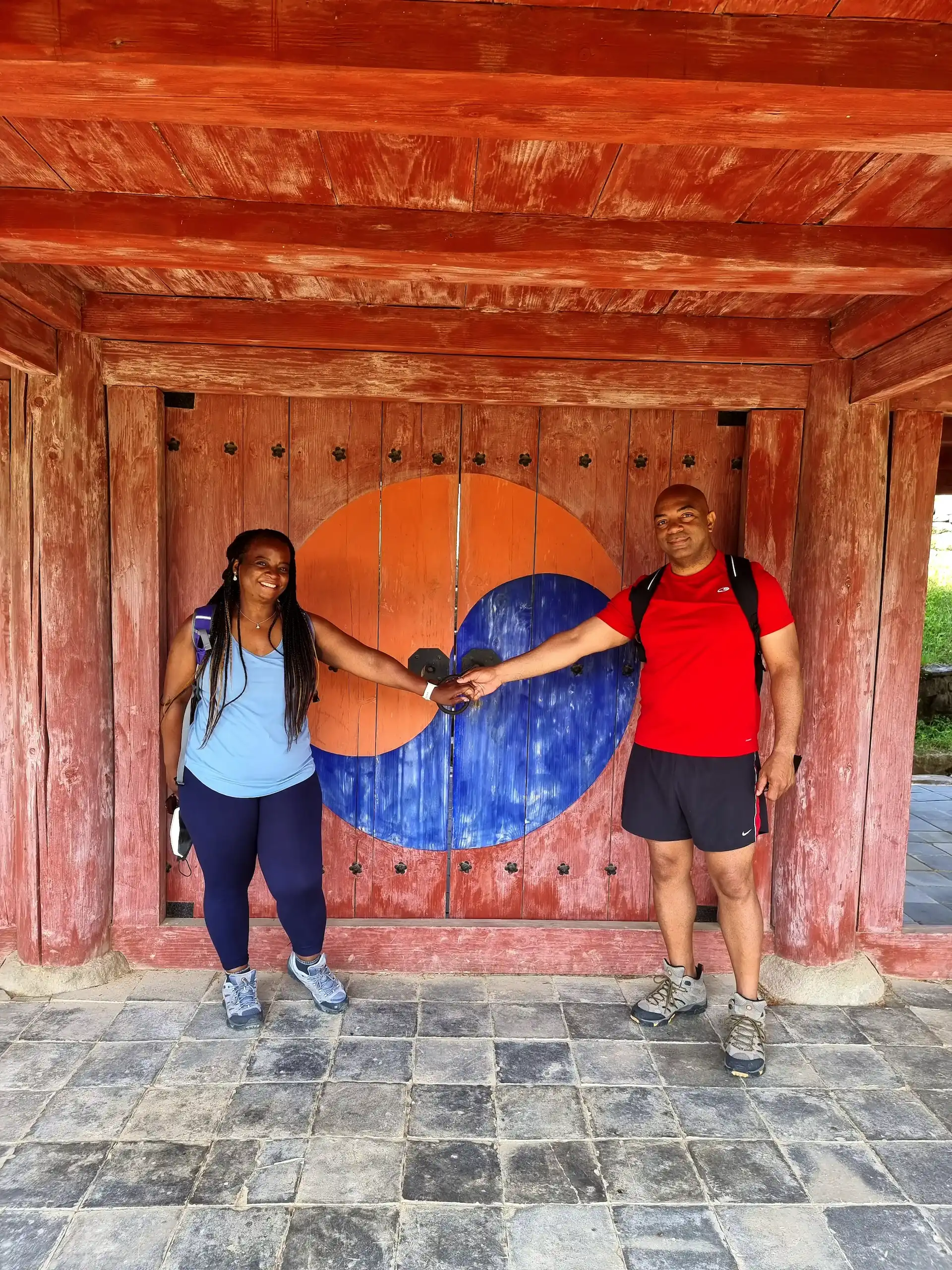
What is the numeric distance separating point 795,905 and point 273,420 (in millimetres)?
2718

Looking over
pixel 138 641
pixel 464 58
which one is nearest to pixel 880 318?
pixel 464 58

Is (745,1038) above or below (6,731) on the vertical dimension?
below

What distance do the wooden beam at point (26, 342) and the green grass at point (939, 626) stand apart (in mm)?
14244

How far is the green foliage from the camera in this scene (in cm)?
923

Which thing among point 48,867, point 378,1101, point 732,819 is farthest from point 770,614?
point 48,867

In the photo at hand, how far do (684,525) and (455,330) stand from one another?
3.55ft

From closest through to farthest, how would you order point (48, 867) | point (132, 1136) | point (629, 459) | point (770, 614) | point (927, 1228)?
point (927, 1228), point (132, 1136), point (770, 614), point (48, 867), point (629, 459)

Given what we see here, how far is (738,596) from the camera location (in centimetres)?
262

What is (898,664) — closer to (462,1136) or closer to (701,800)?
(701,800)

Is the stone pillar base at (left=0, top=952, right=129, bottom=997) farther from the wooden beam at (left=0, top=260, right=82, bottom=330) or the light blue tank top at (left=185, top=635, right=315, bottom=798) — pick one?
the wooden beam at (left=0, top=260, right=82, bottom=330)

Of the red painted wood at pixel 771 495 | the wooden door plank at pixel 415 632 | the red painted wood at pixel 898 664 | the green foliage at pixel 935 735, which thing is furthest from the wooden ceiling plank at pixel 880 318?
the green foliage at pixel 935 735

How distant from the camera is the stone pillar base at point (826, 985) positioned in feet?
9.90

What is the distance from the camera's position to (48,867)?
297 cm

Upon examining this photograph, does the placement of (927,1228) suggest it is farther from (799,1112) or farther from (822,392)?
(822,392)
